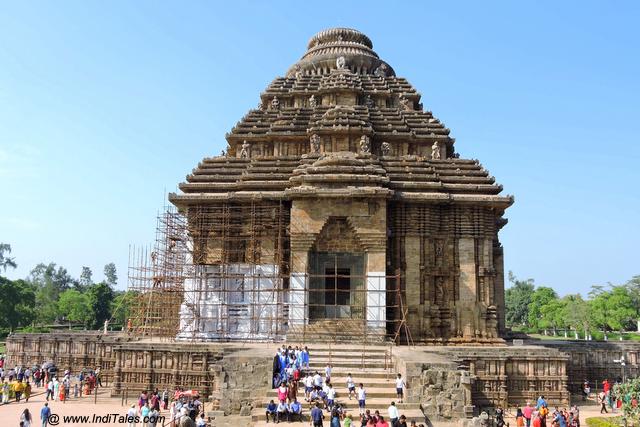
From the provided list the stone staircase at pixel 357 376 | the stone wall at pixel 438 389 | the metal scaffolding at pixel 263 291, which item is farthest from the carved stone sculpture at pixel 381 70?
the stone wall at pixel 438 389

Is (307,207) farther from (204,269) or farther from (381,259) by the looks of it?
(204,269)

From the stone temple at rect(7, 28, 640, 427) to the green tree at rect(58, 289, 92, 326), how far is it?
37510 millimetres

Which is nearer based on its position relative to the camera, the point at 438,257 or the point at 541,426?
the point at 541,426

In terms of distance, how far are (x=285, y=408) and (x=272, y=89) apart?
20004 mm

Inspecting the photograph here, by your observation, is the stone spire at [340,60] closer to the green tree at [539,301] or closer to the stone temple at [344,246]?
the stone temple at [344,246]

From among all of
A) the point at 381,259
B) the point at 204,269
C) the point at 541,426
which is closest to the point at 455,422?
the point at 541,426

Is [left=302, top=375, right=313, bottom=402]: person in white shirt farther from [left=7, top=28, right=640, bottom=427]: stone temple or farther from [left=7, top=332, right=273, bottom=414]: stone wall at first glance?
[left=7, top=28, right=640, bottom=427]: stone temple

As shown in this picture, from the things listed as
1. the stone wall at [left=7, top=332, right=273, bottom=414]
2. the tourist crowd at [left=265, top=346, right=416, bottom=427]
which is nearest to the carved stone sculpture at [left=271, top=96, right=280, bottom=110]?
the stone wall at [left=7, top=332, right=273, bottom=414]

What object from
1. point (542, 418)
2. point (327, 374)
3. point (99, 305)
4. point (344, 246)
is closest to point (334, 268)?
point (344, 246)

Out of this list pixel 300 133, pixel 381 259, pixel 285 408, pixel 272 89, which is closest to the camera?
pixel 285 408

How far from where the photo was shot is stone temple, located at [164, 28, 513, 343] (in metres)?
21.3

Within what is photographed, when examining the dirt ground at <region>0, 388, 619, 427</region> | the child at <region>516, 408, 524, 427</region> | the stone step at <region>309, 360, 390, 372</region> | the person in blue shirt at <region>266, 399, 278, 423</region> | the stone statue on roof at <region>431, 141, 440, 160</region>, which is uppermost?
the stone statue on roof at <region>431, 141, 440, 160</region>

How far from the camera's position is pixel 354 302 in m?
21.8

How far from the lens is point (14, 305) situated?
50.9 meters
